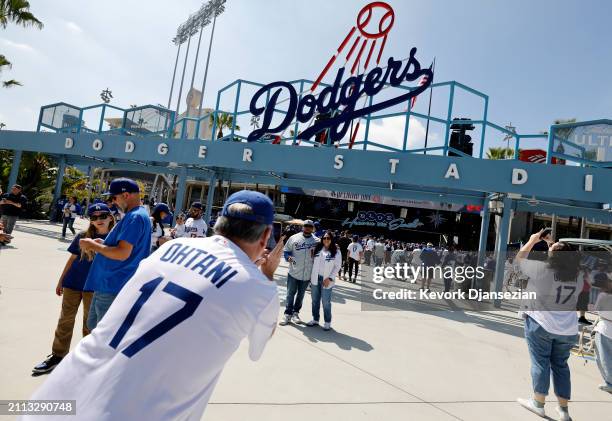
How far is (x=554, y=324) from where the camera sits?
3717 millimetres

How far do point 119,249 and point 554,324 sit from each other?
14.1 feet

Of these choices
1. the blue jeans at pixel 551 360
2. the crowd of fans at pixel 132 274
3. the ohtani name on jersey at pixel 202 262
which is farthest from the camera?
the blue jeans at pixel 551 360

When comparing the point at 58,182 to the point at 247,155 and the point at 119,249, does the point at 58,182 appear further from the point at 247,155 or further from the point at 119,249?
the point at 119,249

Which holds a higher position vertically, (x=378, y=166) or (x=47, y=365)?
(x=378, y=166)

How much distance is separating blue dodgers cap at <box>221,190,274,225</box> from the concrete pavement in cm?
219

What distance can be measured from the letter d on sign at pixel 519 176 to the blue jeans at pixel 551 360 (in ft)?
23.3

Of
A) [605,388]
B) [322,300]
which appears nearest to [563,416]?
[605,388]

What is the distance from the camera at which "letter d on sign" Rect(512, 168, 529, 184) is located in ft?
31.9

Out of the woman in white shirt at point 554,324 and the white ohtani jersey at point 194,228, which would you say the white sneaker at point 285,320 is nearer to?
the white ohtani jersey at point 194,228

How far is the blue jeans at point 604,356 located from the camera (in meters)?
4.80

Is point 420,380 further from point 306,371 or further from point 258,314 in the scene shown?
point 258,314

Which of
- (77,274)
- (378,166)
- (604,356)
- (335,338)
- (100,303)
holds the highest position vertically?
(378,166)

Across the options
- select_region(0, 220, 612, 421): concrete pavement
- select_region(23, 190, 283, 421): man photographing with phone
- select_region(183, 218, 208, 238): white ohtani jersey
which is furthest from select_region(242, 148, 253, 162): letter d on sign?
select_region(23, 190, 283, 421): man photographing with phone

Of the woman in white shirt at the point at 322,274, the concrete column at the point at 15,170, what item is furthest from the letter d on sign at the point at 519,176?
the concrete column at the point at 15,170
